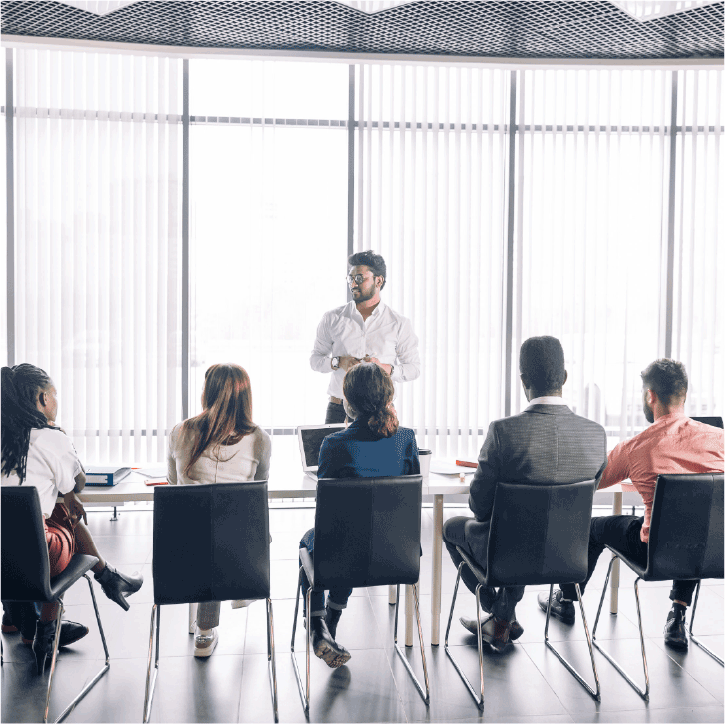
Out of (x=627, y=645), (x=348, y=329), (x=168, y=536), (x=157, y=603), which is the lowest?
(x=627, y=645)

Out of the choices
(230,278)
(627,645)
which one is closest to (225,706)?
(627,645)

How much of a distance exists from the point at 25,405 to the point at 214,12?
2.50m

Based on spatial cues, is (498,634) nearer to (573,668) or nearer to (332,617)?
(573,668)

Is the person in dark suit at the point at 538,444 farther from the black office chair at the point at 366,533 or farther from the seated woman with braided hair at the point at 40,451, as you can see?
the seated woman with braided hair at the point at 40,451

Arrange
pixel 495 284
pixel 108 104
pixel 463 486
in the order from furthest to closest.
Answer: pixel 495 284
pixel 108 104
pixel 463 486

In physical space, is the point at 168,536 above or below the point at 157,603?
above

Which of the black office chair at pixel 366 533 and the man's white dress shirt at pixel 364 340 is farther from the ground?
the man's white dress shirt at pixel 364 340

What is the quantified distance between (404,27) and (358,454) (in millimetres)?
2722

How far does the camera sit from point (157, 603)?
2.41 metres

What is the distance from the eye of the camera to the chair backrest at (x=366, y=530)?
7.84ft

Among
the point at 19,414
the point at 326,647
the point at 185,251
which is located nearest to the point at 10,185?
the point at 185,251

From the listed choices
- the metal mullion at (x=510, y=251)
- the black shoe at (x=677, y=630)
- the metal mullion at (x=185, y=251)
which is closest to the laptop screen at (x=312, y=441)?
the black shoe at (x=677, y=630)

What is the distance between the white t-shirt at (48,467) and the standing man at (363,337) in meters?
1.91

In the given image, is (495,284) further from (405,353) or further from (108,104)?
(108,104)
